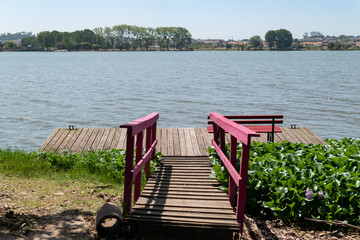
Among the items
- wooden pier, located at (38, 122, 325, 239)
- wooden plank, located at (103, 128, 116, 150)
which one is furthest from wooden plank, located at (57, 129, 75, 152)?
wooden pier, located at (38, 122, 325, 239)

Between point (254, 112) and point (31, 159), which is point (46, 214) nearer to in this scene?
point (31, 159)

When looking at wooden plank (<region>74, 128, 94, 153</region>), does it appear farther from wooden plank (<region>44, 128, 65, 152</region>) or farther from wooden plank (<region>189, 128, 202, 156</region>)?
wooden plank (<region>189, 128, 202, 156</region>)

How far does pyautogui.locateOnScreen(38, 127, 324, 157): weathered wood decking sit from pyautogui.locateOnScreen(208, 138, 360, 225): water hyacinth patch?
3127mm

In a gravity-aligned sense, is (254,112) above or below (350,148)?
below

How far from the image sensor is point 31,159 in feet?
32.2

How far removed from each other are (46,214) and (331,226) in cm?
388

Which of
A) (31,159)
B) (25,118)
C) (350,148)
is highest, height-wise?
(350,148)

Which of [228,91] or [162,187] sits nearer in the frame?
[162,187]

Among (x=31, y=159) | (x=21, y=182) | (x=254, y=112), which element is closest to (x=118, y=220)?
(x=21, y=182)

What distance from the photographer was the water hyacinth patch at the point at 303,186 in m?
6.18

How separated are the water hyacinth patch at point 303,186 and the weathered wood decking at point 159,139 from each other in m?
3.13

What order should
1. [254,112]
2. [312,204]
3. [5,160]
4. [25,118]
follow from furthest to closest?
[254,112]
[25,118]
[5,160]
[312,204]

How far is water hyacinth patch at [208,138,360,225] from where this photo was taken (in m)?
6.18

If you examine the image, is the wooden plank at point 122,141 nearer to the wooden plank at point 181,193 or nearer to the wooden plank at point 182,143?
the wooden plank at point 182,143
